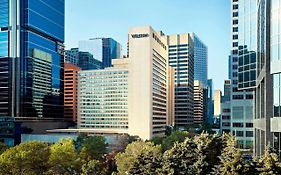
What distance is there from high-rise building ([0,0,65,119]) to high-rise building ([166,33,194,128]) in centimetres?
6208

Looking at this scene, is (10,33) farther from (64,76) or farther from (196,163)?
(196,163)

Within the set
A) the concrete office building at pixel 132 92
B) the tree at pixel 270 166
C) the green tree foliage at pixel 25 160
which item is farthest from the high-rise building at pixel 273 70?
the concrete office building at pixel 132 92

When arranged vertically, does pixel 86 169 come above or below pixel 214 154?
below

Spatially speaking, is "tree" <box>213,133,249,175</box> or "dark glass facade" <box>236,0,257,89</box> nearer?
"tree" <box>213,133,249,175</box>

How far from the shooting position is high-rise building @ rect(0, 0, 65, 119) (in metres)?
117

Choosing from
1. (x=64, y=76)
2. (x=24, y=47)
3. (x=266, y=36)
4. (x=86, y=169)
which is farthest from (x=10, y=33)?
(x=266, y=36)

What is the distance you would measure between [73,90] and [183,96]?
5087cm

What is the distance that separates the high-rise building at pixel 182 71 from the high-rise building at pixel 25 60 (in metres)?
62.1

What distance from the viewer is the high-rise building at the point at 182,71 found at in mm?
165413

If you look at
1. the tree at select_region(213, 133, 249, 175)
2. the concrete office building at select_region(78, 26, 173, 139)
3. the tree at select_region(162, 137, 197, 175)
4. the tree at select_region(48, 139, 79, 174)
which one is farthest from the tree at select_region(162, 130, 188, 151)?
the tree at select_region(213, 133, 249, 175)

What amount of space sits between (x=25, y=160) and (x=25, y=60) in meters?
85.9

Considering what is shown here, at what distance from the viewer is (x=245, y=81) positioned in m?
46.8

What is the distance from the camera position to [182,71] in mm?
171875

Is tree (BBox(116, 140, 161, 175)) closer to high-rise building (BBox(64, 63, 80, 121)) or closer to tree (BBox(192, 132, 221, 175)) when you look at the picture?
tree (BBox(192, 132, 221, 175))
